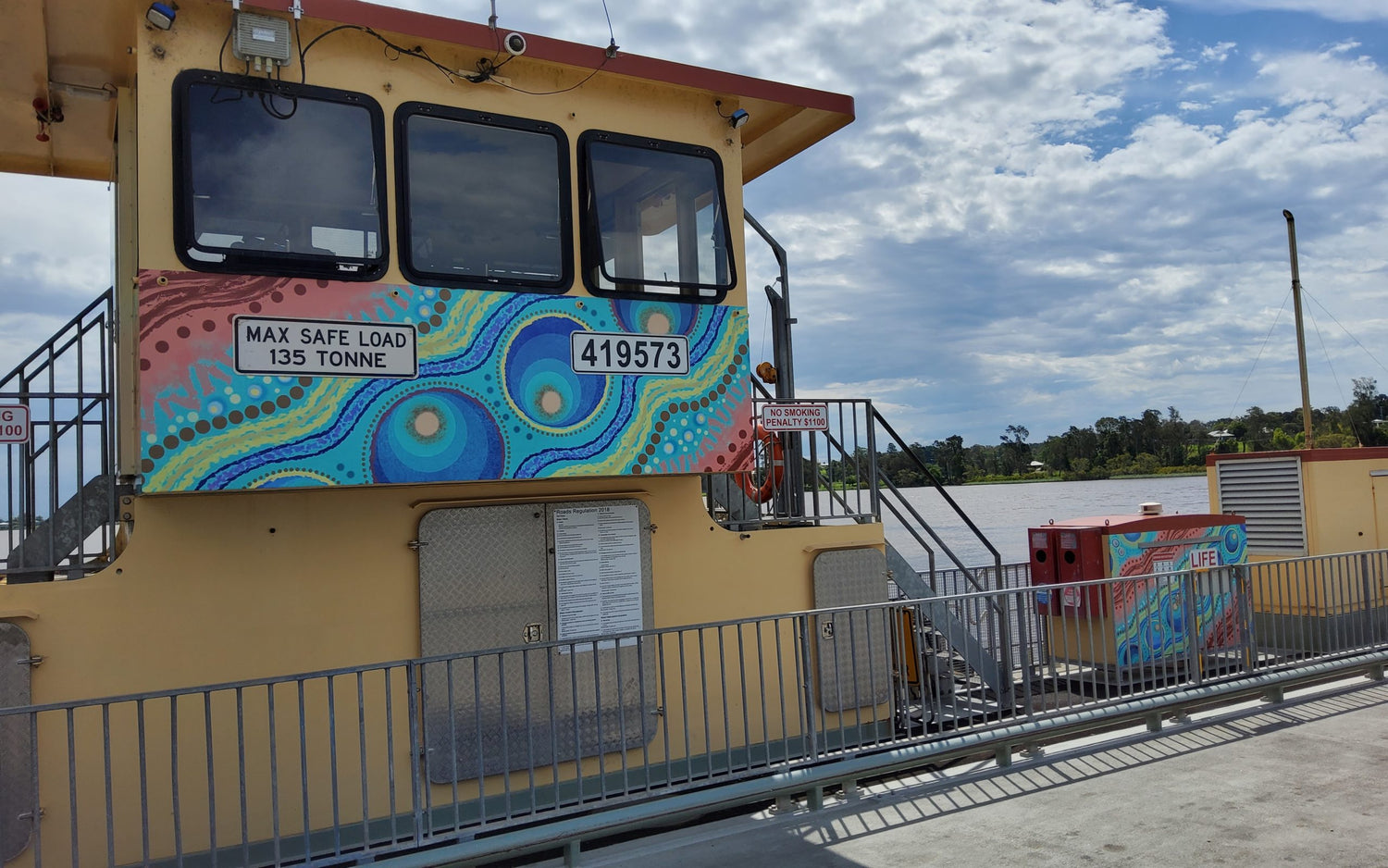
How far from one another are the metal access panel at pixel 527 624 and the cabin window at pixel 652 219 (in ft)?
4.73

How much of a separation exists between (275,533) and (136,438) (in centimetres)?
84

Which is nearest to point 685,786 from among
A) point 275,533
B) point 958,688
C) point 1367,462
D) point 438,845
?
point 438,845

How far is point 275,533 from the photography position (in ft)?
17.6

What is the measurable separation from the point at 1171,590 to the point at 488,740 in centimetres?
574

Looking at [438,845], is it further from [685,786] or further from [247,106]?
[247,106]

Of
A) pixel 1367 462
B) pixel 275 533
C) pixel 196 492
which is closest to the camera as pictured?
pixel 196 492

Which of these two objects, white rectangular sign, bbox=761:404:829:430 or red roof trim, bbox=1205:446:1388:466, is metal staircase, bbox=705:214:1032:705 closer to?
white rectangular sign, bbox=761:404:829:430

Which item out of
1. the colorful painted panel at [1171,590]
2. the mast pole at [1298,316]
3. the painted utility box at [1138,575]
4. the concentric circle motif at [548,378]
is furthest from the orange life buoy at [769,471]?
the mast pole at [1298,316]

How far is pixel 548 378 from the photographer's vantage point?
5.67 metres

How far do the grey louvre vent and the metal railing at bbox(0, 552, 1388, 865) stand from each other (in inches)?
128

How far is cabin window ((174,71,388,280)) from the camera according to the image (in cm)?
492

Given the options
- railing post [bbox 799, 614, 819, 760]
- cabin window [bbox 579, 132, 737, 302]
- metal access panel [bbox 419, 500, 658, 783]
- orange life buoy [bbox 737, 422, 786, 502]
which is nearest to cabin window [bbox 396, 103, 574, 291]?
cabin window [bbox 579, 132, 737, 302]

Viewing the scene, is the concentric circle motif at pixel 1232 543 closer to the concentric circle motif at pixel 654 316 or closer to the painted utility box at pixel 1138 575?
the painted utility box at pixel 1138 575

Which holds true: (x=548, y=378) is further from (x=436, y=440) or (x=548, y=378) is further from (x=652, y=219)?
(x=652, y=219)
